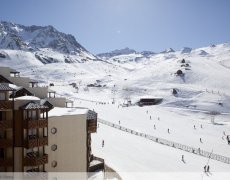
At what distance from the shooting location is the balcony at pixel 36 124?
3111cm

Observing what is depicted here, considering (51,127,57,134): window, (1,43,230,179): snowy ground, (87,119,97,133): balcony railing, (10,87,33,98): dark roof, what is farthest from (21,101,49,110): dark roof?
(1,43,230,179): snowy ground

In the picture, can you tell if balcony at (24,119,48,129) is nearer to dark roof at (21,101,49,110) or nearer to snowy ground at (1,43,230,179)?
dark roof at (21,101,49,110)

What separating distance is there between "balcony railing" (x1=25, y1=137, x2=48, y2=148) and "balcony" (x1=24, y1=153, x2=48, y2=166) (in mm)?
931

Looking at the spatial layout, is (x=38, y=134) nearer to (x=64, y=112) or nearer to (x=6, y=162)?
(x=6, y=162)

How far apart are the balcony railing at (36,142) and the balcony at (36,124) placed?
1.11 meters

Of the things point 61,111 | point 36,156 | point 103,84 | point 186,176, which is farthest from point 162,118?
point 103,84

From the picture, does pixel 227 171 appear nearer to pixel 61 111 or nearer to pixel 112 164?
pixel 112 164

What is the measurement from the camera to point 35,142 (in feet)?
104

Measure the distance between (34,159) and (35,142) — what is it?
4.62 ft

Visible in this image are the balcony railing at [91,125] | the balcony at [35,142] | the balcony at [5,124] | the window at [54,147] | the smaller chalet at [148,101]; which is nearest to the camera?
the balcony at [5,124]

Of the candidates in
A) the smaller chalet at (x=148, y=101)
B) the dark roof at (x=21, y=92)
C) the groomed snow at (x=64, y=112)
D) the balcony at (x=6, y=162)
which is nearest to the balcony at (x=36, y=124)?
the balcony at (x=6, y=162)

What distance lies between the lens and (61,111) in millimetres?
39500

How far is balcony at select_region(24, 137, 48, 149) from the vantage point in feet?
102

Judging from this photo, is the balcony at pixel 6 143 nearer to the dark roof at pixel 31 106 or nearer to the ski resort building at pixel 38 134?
the ski resort building at pixel 38 134
